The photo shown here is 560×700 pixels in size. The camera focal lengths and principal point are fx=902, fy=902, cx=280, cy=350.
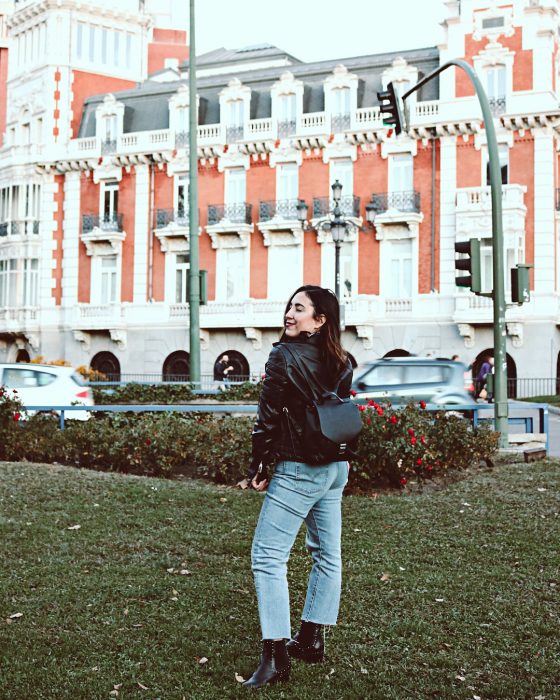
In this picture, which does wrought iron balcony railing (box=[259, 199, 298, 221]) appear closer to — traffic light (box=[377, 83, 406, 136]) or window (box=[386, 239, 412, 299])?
window (box=[386, 239, 412, 299])

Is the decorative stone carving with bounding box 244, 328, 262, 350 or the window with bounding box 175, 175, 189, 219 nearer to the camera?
the decorative stone carving with bounding box 244, 328, 262, 350

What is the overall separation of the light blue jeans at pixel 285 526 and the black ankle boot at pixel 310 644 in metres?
0.10

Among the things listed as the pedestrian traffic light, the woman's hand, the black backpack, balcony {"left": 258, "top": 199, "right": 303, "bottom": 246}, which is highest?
balcony {"left": 258, "top": 199, "right": 303, "bottom": 246}

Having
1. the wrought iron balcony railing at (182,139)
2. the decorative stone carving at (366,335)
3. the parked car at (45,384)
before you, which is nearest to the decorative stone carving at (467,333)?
the decorative stone carving at (366,335)

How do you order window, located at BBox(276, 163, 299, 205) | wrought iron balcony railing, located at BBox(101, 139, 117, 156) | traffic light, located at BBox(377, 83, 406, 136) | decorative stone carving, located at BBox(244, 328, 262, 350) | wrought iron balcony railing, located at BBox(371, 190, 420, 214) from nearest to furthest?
traffic light, located at BBox(377, 83, 406, 136) → wrought iron balcony railing, located at BBox(371, 190, 420, 214) → decorative stone carving, located at BBox(244, 328, 262, 350) → window, located at BBox(276, 163, 299, 205) → wrought iron balcony railing, located at BBox(101, 139, 117, 156)

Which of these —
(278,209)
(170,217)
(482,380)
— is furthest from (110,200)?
(482,380)

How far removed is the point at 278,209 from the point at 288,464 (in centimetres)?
3149

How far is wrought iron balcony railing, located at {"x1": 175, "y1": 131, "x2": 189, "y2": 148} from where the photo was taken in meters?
37.4

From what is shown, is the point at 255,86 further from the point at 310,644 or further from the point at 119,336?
the point at 310,644

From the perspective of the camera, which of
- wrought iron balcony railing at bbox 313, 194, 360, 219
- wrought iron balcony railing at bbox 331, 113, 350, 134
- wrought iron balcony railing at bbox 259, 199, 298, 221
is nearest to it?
wrought iron balcony railing at bbox 313, 194, 360, 219

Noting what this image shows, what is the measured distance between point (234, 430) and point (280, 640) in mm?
6852

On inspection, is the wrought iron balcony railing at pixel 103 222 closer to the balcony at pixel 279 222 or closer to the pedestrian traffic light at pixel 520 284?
the balcony at pixel 279 222

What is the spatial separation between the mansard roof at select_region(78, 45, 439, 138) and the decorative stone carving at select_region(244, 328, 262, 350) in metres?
8.86

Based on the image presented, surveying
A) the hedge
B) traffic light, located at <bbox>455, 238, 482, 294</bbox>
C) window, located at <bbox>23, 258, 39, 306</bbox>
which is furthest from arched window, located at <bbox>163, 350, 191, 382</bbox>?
traffic light, located at <bbox>455, 238, 482, 294</bbox>
